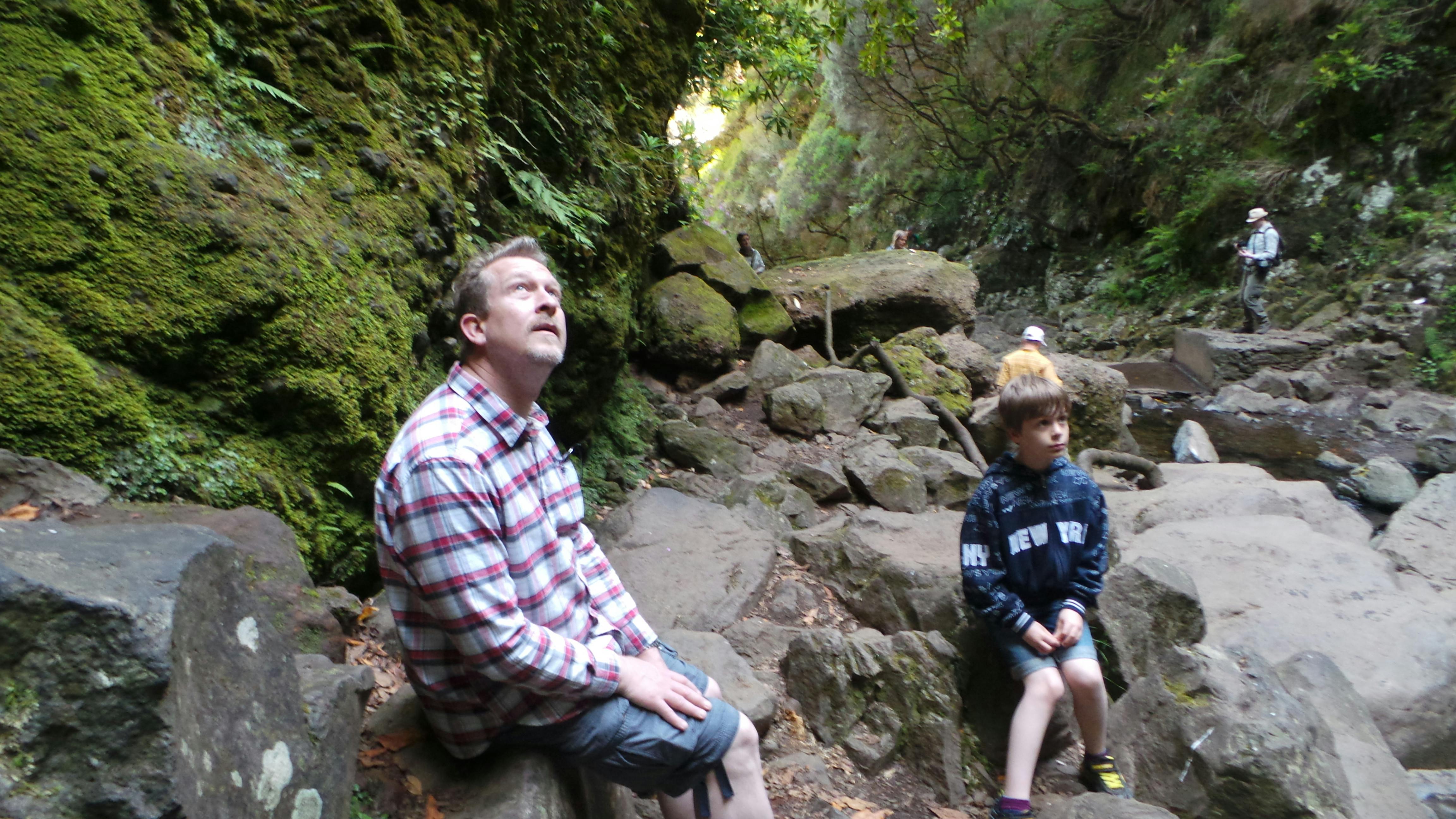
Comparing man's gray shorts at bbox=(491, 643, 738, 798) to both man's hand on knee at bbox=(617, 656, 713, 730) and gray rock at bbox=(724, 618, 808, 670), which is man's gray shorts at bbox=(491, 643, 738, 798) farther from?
gray rock at bbox=(724, 618, 808, 670)

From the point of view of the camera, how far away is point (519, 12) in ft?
14.6

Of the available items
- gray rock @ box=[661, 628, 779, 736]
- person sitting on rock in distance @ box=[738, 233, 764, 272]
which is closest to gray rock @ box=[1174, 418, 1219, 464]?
person sitting on rock in distance @ box=[738, 233, 764, 272]

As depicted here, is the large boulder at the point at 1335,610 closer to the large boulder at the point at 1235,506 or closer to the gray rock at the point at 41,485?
the large boulder at the point at 1235,506

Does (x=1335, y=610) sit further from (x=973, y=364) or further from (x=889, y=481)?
(x=973, y=364)

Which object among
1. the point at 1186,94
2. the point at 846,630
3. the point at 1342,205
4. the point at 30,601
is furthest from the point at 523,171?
the point at 1186,94

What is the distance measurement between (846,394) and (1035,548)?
493 cm

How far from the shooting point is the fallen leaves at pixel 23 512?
167 cm

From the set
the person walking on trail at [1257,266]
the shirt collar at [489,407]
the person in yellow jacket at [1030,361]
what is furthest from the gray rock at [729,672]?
the person walking on trail at [1257,266]

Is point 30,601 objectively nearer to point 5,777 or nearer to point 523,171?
point 5,777

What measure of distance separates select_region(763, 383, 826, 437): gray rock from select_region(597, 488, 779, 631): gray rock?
2321 millimetres

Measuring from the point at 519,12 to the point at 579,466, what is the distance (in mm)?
2816

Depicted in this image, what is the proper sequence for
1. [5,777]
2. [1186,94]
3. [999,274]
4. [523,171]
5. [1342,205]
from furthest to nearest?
[999,274] → [1186,94] → [1342,205] → [523,171] → [5,777]

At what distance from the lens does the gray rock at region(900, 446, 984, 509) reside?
6086mm

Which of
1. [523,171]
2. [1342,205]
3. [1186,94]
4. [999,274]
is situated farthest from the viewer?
[999,274]
